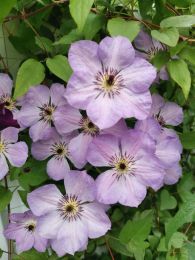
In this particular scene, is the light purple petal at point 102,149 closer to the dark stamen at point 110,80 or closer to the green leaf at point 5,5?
the dark stamen at point 110,80

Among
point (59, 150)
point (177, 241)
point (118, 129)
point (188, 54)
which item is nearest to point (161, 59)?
point (188, 54)

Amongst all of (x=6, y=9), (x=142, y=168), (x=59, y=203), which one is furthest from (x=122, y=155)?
(x=6, y=9)

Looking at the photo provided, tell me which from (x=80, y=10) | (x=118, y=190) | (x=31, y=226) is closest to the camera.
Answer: (x=80, y=10)

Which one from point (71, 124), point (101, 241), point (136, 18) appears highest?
point (136, 18)

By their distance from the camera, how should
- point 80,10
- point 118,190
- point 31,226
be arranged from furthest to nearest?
point 31,226 < point 118,190 < point 80,10

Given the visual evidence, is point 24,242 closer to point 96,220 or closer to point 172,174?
point 96,220

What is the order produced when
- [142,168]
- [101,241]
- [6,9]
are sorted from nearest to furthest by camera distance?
[6,9], [142,168], [101,241]

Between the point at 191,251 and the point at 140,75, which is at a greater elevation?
the point at 140,75

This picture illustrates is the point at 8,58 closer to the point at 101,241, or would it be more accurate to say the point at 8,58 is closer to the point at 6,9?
the point at 6,9

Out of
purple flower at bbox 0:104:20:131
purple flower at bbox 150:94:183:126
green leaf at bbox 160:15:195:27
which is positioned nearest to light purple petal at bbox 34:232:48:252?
purple flower at bbox 0:104:20:131
